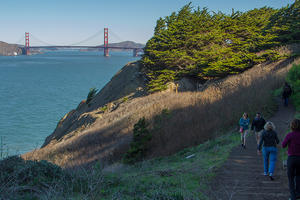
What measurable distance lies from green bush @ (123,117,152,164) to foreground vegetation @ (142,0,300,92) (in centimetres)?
1711

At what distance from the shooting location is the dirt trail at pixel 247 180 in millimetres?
6344

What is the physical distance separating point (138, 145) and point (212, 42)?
2347 centimetres

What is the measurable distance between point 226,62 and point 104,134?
16.9m

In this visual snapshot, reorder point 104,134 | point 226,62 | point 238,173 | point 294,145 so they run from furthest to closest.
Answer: point 226,62, point 104,134, point 238,173, point 294,145

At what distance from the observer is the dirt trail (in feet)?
20.8

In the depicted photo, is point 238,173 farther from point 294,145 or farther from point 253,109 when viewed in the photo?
point 253,109

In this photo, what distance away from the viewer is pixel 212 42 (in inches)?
1339

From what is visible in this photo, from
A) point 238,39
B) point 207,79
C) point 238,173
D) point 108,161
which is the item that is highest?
point 238,39

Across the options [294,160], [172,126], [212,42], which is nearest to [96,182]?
[294,160]

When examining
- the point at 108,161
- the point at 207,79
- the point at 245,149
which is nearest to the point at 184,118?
the point at 108,161

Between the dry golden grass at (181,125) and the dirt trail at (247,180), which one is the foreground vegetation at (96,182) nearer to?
the dirt trail at (247,180)

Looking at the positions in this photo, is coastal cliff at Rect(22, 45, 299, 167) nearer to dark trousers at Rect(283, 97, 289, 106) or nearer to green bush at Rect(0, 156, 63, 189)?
dark trousers at Rect(283, 97, 289, 106)

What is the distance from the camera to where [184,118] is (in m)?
16.6

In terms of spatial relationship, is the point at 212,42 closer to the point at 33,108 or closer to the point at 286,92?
the point at 286,92
